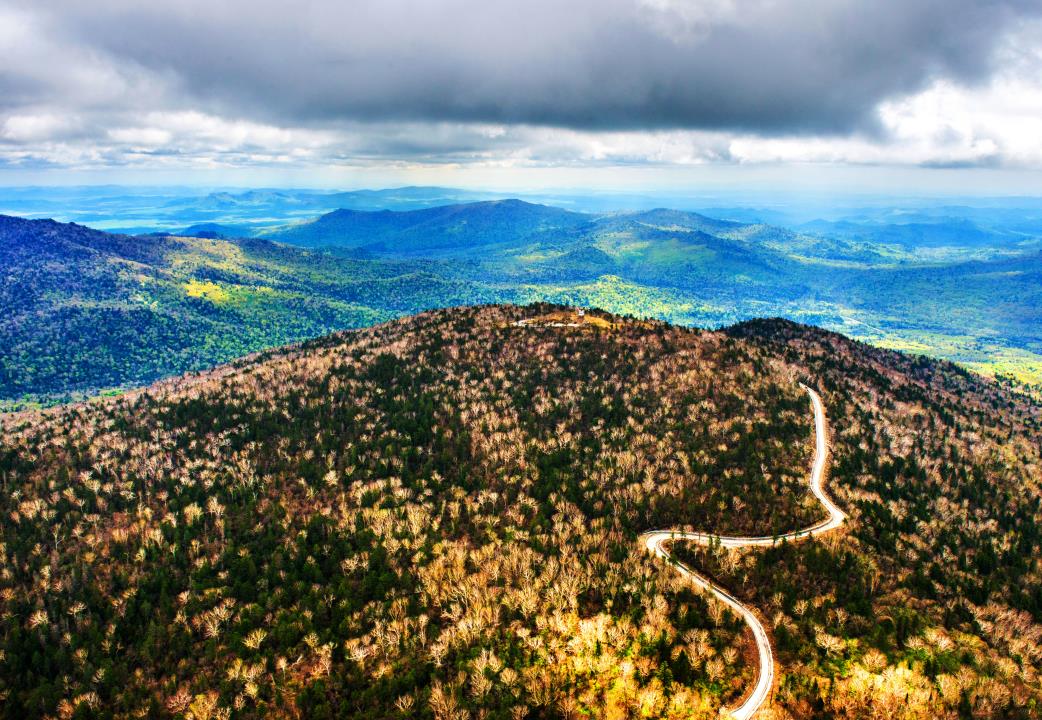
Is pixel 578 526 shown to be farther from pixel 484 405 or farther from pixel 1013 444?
pixel 1013 444

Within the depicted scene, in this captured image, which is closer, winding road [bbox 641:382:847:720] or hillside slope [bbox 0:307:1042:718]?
winding road [bbox 641:382:847:720]

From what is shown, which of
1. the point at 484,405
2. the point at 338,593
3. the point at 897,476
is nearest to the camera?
the point at 338,593

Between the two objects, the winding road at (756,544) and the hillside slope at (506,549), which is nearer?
the winding road at (756,544)

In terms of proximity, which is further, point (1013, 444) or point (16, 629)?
point (1013, 444)

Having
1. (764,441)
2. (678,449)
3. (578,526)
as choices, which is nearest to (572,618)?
(578,526)
